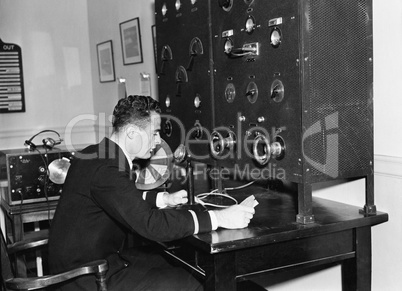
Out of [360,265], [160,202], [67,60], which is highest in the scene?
[67,60]

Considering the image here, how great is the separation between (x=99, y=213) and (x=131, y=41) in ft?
7.41

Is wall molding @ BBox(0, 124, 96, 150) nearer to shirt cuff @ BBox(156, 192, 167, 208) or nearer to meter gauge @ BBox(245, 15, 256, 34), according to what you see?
shirt cuff @ BBox(156, 192, 167, 208)

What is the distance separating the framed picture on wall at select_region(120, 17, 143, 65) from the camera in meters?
3.97

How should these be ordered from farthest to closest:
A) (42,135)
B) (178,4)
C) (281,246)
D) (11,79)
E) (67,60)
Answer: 1. (67,60)
2. (42,135)
3. (11,79)
4. (178,4)
5. (281,246)

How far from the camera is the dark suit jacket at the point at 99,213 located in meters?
1.95

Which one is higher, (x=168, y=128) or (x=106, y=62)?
(x=106, y=62)

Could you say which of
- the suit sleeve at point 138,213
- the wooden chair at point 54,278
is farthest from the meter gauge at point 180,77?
the wooden chair at point 54,278

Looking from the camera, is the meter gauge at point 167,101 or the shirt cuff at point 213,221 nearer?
the shirt cuff at point 213,221

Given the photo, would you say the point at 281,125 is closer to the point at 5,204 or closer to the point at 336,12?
the point at 336,12

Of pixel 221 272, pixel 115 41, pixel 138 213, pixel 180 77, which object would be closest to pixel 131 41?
pixel 115 41

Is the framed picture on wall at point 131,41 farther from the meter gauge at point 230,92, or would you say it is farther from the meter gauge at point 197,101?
the meter gauge at point 230,92

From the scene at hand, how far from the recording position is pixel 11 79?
4594mm

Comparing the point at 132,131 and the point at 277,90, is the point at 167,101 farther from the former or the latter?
the point at 277,90

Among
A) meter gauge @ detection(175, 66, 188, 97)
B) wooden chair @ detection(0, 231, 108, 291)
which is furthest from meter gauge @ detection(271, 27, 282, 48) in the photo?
wooden chair @ detection(0, 231, 108, 291)
